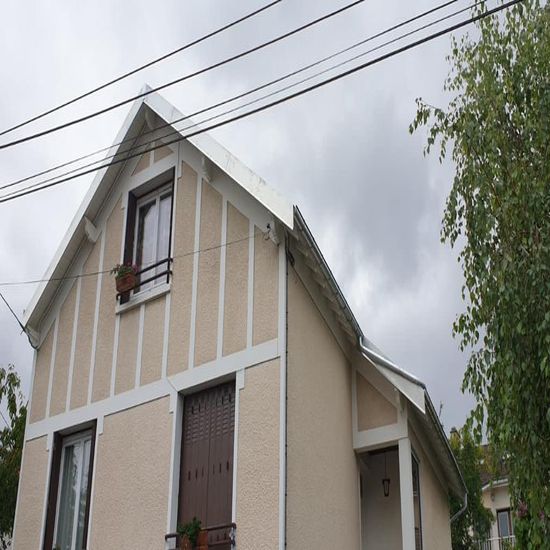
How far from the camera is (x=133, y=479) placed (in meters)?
11.7

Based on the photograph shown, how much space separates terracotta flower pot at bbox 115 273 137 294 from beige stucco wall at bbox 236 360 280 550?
2816 millimetres

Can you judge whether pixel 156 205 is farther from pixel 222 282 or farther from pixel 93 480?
pixel 93 480

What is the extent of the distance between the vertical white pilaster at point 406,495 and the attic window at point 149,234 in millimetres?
3978

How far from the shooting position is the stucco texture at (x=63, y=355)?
13.5m

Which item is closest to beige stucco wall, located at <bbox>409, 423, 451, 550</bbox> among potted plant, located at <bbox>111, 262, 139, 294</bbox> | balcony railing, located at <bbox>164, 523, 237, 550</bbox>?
balcony railing, located at <bbox>164, 523, 237, 550</bbox>

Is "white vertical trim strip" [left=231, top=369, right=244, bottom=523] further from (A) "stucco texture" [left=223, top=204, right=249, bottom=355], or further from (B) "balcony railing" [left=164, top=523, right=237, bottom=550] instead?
(A) "stucco texture" [left=223, top=204, right=249, bottom=355]

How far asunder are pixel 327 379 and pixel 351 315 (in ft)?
3.10

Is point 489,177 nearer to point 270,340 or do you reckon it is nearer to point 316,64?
point 316,64

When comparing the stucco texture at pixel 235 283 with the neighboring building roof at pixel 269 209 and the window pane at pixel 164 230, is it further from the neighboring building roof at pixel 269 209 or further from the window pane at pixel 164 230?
the window pane at pixel 164 230

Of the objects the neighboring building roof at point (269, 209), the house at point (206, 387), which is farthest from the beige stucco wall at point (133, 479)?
the neighboring building roof at point (269, 209)

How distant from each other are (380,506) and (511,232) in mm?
5535

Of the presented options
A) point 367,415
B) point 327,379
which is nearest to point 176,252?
point 327,379

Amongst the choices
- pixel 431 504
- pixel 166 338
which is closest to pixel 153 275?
pixel 166 338

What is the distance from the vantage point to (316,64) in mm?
10031
